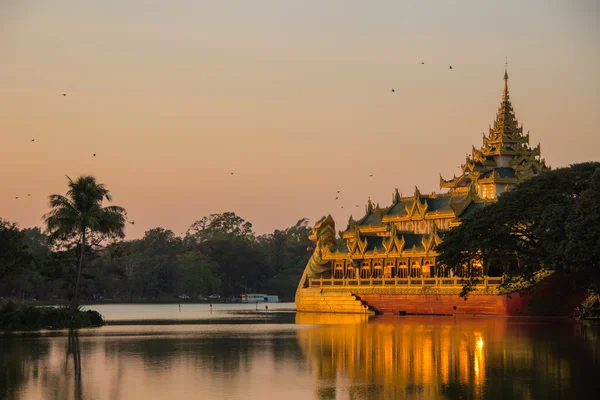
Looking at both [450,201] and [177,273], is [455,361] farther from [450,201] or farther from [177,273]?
[177,273]

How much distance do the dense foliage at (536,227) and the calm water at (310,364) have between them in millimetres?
3271

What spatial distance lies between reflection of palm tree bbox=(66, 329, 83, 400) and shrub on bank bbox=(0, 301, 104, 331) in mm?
2557

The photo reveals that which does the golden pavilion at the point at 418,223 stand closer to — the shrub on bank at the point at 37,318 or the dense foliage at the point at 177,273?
the shrub on bank at the point at 37,318

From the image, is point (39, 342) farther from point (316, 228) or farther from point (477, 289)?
point (316, 228)

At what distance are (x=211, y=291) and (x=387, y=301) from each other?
306 feet

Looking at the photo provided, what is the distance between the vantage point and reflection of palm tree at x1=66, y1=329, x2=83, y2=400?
29334 mm

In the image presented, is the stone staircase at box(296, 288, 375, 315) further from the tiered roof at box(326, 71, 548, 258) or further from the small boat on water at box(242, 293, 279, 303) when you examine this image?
the small boat on water at box(242, 293, 279, 303)

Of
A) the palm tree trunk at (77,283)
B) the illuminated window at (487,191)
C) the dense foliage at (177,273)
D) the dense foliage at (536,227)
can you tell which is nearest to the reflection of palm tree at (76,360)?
the palm tree trunk at (77,283)

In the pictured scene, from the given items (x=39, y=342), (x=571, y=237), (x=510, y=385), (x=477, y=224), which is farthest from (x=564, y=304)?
(x=510, y=385)

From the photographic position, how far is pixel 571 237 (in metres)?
45.3

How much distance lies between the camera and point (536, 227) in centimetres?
5156

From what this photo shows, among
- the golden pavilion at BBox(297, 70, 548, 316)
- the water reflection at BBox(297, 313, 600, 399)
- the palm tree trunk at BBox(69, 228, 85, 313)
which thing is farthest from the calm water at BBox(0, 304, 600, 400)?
the golden pavilion at BBox(297, 70, 548, 316)

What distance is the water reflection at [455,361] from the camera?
2891 centimetres

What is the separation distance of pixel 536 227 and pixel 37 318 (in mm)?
27525
